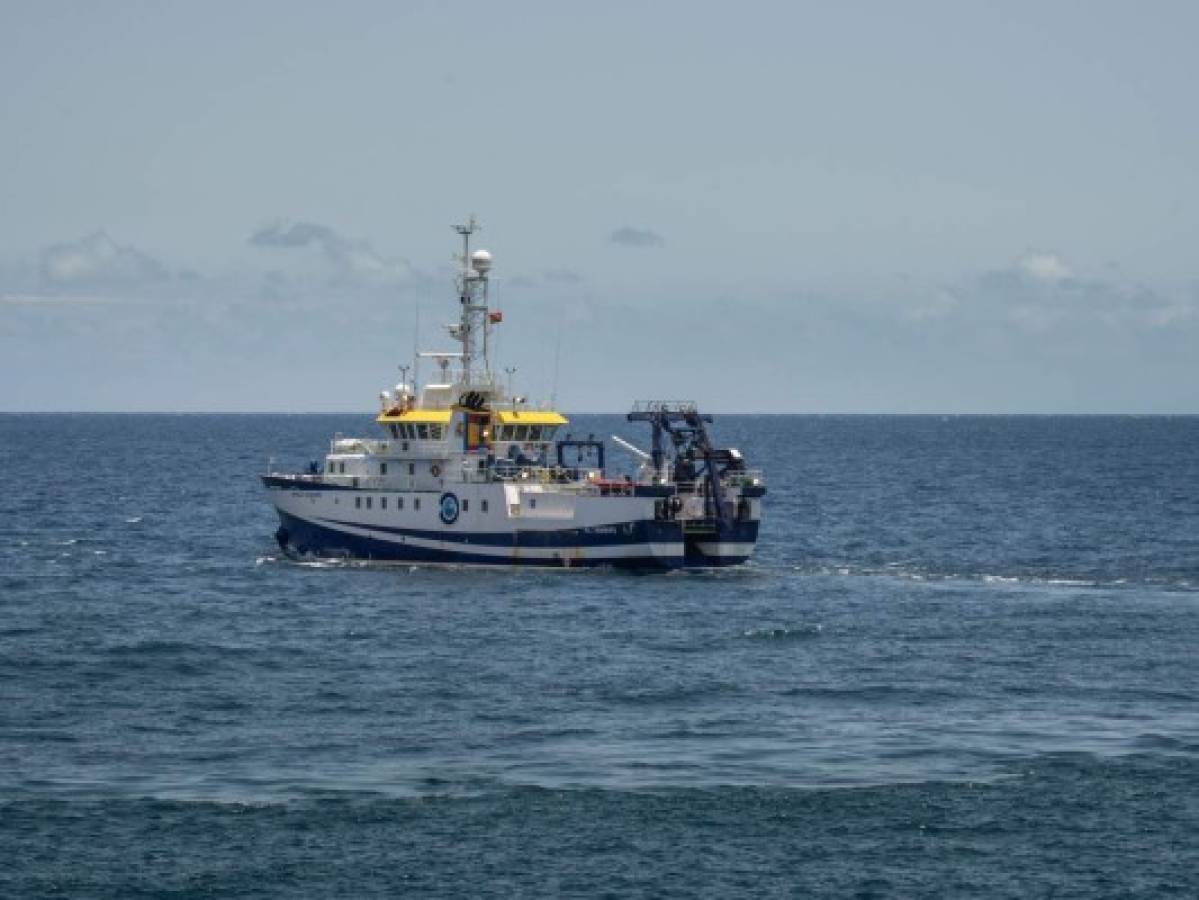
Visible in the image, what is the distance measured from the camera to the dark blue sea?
37719 millimetres

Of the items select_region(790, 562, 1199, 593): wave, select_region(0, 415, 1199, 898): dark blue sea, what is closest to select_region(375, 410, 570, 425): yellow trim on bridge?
select_region(0, 415, 1199, 898): dark blue sea

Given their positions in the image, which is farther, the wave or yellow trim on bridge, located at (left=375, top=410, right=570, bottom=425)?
yellow trim on bridge, located at (left=375, top=410, right=570, bottom=425)

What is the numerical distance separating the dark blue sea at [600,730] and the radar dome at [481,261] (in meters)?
14.6

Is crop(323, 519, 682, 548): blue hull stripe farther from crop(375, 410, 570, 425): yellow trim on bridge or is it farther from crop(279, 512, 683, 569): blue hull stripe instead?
crop(375, 410, 570, 425): yellow trim on bridge

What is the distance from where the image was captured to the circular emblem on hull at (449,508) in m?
83.6

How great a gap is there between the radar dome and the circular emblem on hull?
11476 millimetres

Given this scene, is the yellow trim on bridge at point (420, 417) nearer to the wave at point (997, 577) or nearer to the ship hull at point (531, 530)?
the ship hull at point (531, 530)

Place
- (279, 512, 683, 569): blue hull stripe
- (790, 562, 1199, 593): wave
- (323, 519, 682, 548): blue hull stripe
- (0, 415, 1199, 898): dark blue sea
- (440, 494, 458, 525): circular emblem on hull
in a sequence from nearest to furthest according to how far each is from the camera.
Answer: (0, 415, 1199, 898): dark blue sea, (790, 562, 1199, 593): wave, (323, 519, 682, 548): blue hull stripe, (279, 512, 683, 569): blue hull stripe, (440, 494, 458, 525): circular emblem on hull

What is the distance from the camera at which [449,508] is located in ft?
274

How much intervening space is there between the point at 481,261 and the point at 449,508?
12194 mm

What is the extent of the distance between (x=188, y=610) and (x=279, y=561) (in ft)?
61.0

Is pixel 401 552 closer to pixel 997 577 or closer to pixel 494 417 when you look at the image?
pixel 494 417

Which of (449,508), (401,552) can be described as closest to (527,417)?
(449,508)

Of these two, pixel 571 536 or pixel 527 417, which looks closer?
pixel 571 536
